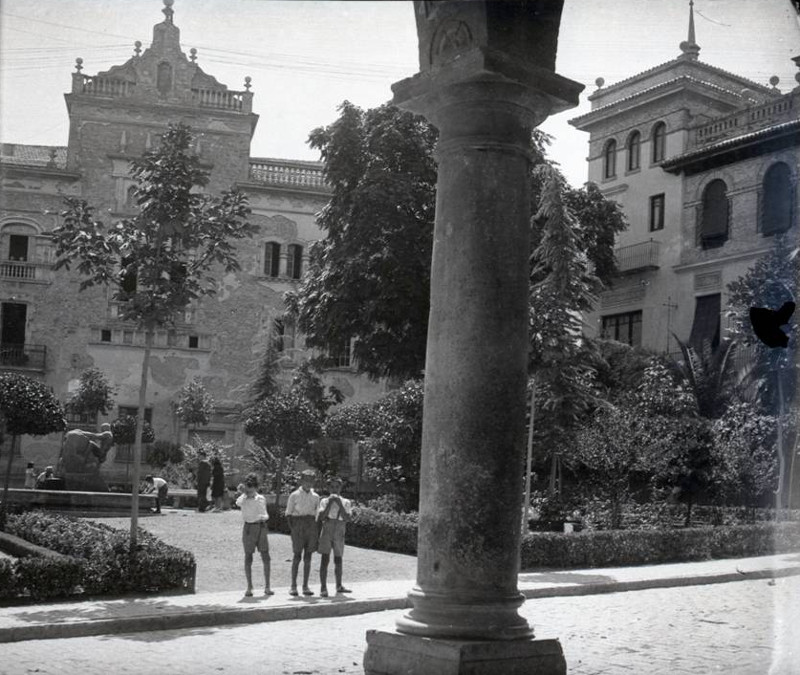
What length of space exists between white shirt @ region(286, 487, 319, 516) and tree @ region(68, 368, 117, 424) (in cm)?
2237

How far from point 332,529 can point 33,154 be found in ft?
99.0

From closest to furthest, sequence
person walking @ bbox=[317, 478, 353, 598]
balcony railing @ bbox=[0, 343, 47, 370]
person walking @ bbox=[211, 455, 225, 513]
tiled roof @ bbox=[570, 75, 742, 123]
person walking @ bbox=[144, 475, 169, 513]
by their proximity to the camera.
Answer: person walking @ bbox=[317, 478, 353, 598] → person walking @ bbox=[144, 475, 169, 513] → person walking @ bbox=[211, 455, 225, 513] → tiled roof @ bbox=[570, 75, 742, 123] → balcony railing @ bbox=[0, 343, 47, 370]

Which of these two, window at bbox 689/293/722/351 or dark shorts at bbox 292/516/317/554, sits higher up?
window at bbox 689/293/722/351

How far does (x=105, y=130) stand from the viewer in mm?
36062

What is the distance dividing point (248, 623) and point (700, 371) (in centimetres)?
2040

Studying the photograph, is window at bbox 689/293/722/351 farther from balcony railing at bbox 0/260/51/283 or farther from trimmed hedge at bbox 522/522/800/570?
balcony railing at bbox 0/260/51/283

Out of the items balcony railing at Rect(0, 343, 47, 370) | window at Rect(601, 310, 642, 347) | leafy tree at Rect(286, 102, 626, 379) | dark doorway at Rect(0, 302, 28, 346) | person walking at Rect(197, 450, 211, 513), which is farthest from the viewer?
dark doorway at Rect(0, 302, 28, 346)

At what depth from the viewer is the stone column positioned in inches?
217

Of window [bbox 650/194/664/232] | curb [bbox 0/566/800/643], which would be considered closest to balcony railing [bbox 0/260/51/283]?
window [bbox 650/194/664/232]

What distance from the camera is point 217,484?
2500 cm

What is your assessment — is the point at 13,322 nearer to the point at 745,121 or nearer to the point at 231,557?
the point at 231,557

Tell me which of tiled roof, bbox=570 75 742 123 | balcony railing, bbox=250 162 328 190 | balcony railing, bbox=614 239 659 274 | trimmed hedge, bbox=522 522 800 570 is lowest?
trimmed hedge, bbox=522 522 800 570

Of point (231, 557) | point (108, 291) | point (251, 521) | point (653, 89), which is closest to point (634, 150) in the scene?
point (653, 89)

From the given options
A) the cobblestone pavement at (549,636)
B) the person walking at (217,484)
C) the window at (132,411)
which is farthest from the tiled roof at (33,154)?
the cobblestone pavement at (549,636)
